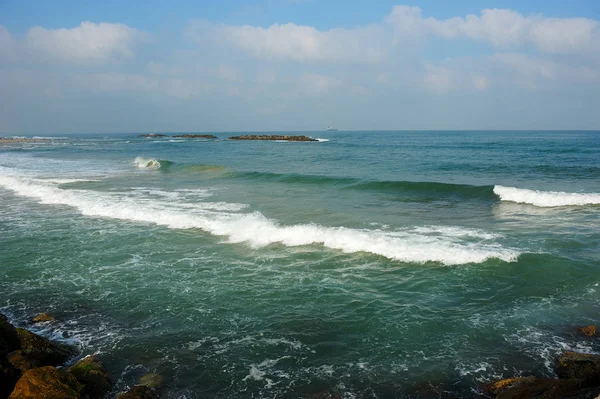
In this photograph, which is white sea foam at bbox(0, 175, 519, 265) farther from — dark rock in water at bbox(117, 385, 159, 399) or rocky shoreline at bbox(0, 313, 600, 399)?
dark rock in water at bbox(117, 385, 159, 399)

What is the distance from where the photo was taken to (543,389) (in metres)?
5.88

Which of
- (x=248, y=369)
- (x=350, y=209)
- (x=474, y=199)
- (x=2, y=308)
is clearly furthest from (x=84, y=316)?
(x=474, y=199)

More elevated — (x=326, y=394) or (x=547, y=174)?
(x=547, y=174)

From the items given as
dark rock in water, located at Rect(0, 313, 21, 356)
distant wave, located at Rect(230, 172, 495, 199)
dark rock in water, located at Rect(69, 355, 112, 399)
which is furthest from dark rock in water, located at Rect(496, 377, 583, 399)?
distant wave, located at Rect(230, 172, 495, 199)

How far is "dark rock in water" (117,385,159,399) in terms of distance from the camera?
5.84 metres

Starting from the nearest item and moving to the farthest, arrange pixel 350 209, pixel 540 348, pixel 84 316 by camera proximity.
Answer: pixel 540 348
pixel 84 316
pixel 350 209

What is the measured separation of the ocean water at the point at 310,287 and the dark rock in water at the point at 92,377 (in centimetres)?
28

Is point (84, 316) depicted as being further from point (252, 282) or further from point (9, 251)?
point (9, 251)

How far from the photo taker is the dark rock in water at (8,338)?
682 centimetres

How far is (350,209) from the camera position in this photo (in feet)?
66.5

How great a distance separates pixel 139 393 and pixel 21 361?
→ 2196mm

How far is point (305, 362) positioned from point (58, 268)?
878 cm

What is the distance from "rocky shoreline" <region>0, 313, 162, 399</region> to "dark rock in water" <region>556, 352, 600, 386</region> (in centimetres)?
656

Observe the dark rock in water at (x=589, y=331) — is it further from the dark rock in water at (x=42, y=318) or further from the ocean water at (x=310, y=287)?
the dark rock in water at (x=42, y=318)
